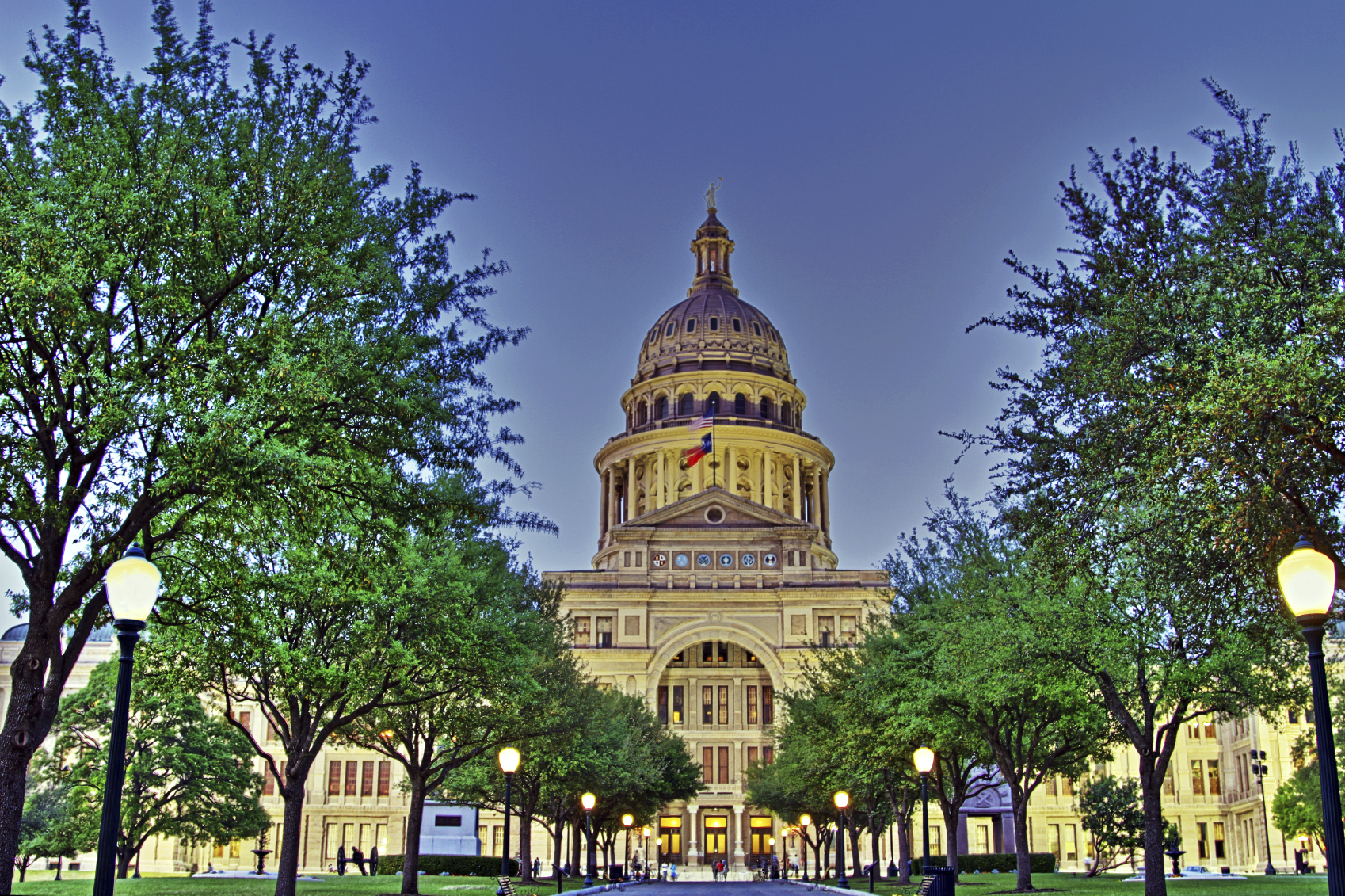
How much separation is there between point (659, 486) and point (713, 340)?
17.9 metres

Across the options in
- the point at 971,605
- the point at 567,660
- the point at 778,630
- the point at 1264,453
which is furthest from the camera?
the point at 778,630

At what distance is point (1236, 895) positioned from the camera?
3184cm

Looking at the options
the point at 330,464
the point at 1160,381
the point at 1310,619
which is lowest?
the point at 1310,619

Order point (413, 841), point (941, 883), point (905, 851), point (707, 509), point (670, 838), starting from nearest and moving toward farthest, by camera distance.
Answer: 1. point (941, 883)
2. point (413, 841)
3. point (905, 851)
4. point (670, 838)
5. point (707, 509)

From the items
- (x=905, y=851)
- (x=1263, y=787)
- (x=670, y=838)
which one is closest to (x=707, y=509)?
(x=670, y=838)

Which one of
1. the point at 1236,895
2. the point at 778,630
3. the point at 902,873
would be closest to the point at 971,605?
the point at 1236,895

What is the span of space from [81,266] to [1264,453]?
52.0 ft

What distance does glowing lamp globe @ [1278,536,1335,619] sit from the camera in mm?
11609

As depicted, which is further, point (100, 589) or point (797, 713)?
point (797, 713)

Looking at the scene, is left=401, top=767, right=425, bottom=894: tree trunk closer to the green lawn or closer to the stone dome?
the green lawn

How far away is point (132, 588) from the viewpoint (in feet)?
40.0

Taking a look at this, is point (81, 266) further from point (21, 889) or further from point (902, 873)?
point (902, 873)

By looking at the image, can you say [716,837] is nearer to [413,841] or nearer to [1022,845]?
[1022,845]

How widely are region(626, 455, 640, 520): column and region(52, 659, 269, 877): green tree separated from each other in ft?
198
